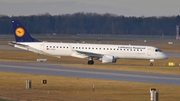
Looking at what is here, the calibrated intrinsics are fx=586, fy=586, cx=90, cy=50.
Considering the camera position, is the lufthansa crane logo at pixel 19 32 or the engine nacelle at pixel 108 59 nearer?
the engine nacelle at pixel 108 59

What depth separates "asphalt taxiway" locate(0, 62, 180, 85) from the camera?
50.7m

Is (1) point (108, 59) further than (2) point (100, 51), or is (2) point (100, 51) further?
(2) point (100, 51)

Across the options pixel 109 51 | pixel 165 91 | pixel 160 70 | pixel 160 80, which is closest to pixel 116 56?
pixel 109 51

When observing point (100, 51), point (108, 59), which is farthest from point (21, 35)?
point (108, 59)

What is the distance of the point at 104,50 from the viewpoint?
71062mm

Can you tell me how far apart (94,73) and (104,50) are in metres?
14.7

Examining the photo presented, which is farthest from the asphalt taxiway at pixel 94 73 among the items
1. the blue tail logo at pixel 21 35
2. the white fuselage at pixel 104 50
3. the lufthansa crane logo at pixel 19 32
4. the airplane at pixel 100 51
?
the lufthansa crane logo at pixel 19 32

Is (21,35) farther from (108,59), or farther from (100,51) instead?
(108,59)

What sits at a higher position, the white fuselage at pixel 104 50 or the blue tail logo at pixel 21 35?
the blue tail logo at pixel 21 35

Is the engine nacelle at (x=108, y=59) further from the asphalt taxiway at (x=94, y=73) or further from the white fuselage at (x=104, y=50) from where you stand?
the asphalt taxiway at (x=94, y=73)

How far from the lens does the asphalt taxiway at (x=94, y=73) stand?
50.7m

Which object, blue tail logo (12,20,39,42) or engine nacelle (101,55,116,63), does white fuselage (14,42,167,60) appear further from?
blue tail logo (12,20,39,42)

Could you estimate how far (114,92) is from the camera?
41.7 meters

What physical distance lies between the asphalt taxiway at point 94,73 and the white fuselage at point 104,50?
248 inches
